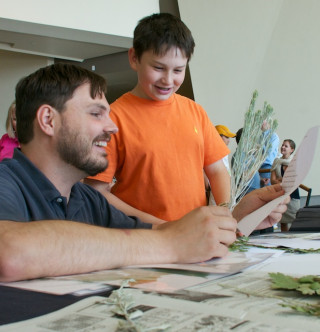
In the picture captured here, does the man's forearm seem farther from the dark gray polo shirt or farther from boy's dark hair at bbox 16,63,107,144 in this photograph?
boy's dark hair at bbox 16,63,107,144

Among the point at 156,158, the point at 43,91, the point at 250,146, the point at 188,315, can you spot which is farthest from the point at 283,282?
the point at 156,158

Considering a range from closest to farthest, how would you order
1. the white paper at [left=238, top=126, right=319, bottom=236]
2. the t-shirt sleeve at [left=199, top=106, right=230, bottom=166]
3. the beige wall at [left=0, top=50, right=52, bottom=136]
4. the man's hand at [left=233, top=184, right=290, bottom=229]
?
the white paper at [left=238, top=126, right=319, bottom=236] → the man's hand at [left=233, top=184, right=290, bottom=229] → the t-shirt sleeve at [left=199, top=106, right=230, bottom=166] → the beige wall at [left=0, top=50, right=52, bottom=136]

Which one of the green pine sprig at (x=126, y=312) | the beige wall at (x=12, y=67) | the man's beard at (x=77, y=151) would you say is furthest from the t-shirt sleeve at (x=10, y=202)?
the beige wall at (x=12, y=67)

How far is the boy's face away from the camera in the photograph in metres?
1.62

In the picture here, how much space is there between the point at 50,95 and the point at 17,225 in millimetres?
566

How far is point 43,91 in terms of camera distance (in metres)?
1.35

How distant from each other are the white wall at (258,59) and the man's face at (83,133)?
625cm

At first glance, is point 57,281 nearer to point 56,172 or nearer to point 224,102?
point 56,172

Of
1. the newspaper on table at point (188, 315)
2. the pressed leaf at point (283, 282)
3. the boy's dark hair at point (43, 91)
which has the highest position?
the boy's dark hair at point (43, 91)

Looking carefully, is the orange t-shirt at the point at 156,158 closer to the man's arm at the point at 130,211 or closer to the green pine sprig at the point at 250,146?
the man's arm at the point at 130,211

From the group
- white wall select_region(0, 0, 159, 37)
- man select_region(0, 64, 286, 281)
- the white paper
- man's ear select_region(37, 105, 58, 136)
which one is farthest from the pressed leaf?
white wall select_region(0, 0, 159, 37)

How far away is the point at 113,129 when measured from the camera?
1390 millimetres

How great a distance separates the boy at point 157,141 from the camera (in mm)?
1640

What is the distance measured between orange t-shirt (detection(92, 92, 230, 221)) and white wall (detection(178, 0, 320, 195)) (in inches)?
230
